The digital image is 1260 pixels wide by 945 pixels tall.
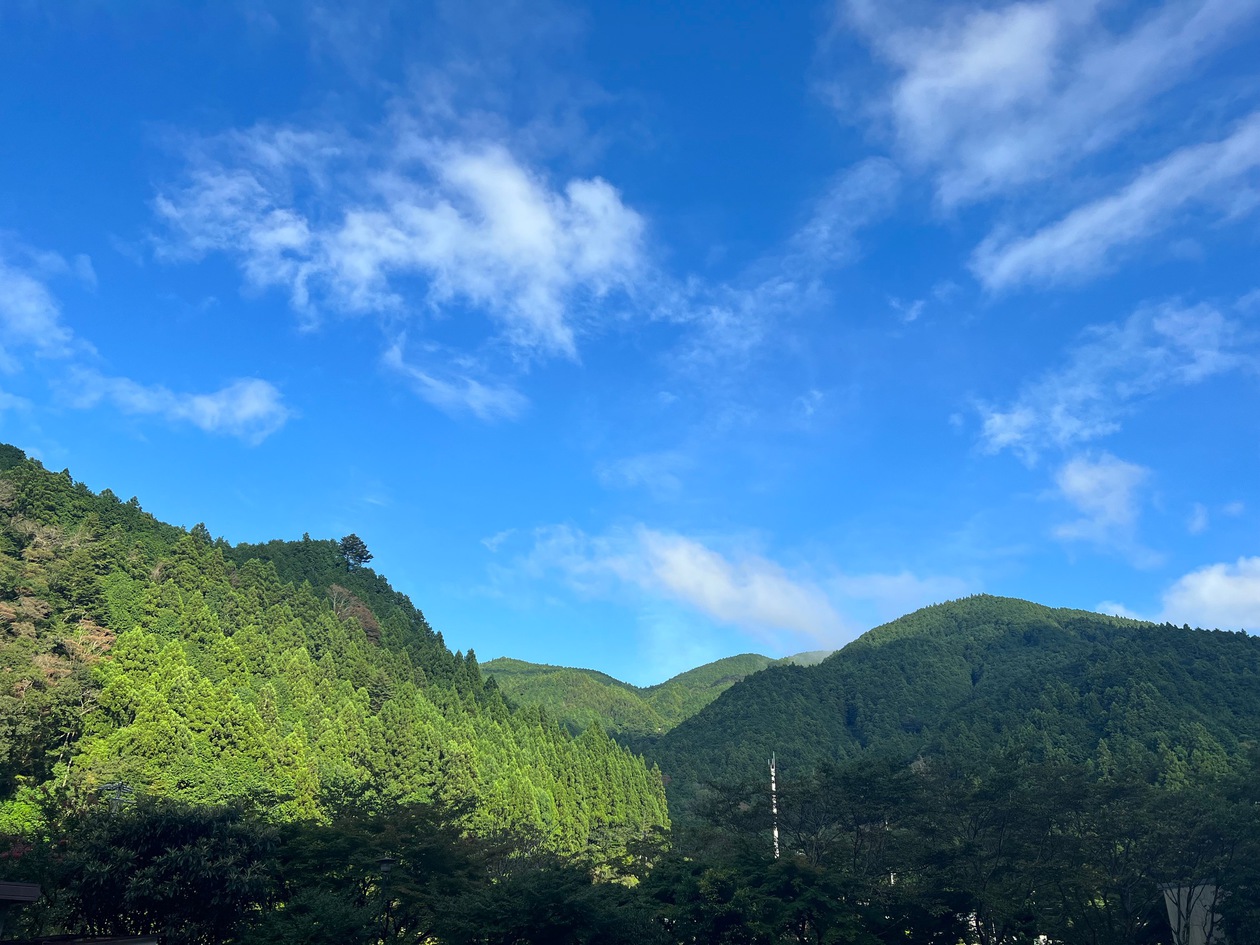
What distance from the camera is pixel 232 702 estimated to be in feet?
139

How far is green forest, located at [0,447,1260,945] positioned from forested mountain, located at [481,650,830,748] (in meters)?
62.5

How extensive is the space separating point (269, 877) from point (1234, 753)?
Result: 6803cm

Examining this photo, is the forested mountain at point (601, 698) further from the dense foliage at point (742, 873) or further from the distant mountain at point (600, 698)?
the dense foliage at point (742, 873)

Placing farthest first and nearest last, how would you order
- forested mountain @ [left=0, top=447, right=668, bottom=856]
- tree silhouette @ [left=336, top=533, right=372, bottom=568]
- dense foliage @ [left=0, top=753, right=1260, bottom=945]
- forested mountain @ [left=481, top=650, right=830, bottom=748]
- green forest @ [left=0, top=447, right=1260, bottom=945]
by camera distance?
forested mountain @ [left=481, top=650, right=830, bottom=748] < tree silhouette @ [left=336, top=533, right=372, bottom=568] < forested mountain @ [left=0, top=447, right=668, bottom=856] < green forest @ [left=0, top=447, right=1260, bottom=945] < dense foliage @ [left=0, top=753, right=1260, bottom=945]

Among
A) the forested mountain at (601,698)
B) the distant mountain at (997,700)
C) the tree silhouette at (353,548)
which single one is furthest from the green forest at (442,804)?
the forested mountain at (601,698)

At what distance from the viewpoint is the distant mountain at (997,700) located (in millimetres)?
68938

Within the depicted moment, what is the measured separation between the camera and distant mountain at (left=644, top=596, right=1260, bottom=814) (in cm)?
6894

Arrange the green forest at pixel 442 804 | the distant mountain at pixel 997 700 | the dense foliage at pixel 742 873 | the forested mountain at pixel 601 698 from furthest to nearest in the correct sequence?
the forested mountain at pixel 601 698 → the distant mountain at pixel 997 700 → the green forest at pixel 442 804 → the dense foliage at pixel 742 873

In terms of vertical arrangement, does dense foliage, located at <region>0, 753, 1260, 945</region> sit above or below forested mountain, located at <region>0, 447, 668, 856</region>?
below

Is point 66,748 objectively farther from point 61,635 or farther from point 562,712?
point 562,712

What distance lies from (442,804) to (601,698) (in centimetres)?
12656

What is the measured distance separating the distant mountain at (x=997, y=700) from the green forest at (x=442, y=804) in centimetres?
88

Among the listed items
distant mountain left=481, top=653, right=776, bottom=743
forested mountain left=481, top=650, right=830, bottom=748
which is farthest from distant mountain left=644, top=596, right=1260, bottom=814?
distant mountain left=481, top=653, right=776, bottom=743

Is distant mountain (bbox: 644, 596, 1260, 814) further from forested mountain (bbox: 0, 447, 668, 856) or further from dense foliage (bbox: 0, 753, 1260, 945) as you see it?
forested mountain (bbox: 0, 447, 668, 856)
